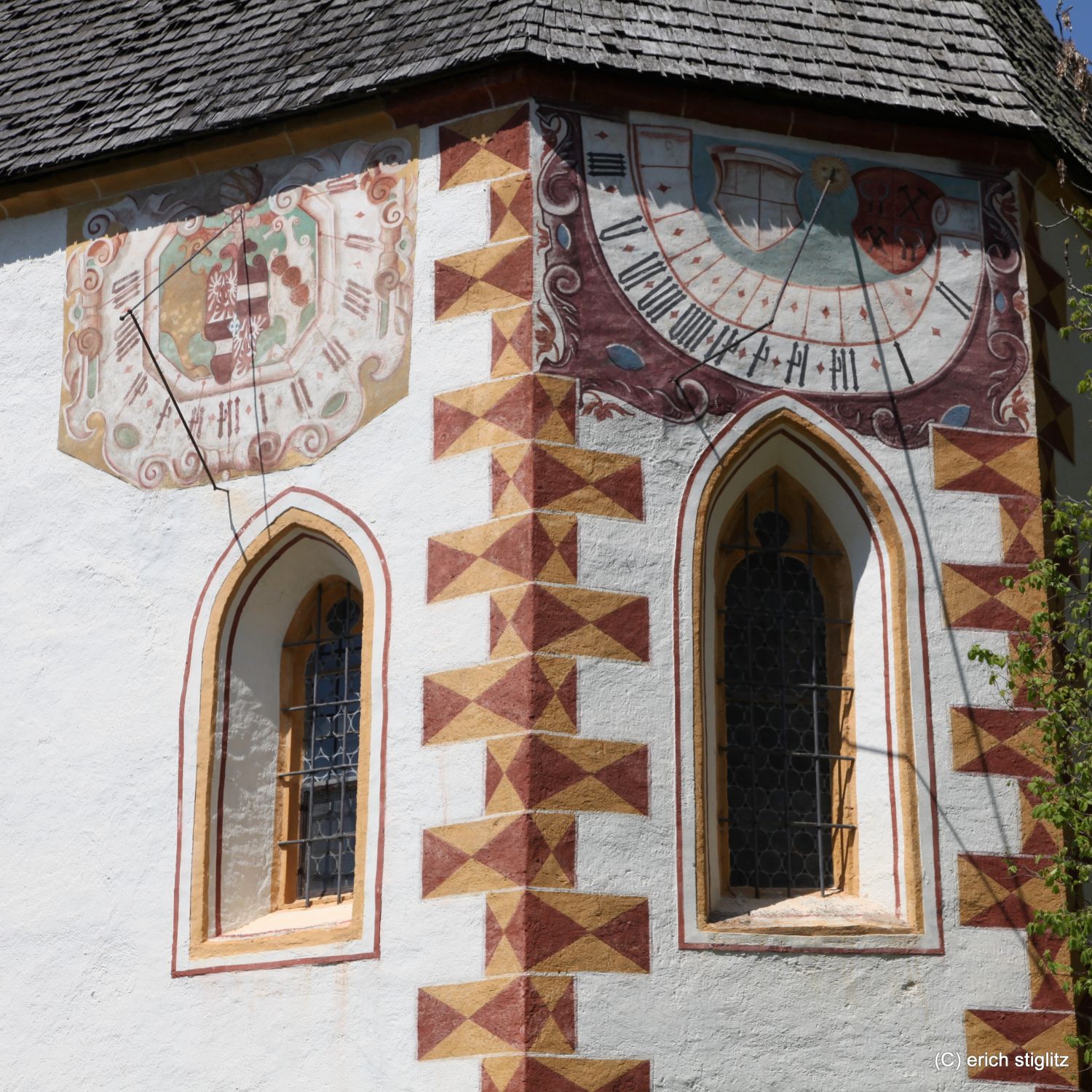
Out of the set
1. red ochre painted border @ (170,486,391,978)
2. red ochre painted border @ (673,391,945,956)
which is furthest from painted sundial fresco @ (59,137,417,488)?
red ochre painted border @ (673,391,945,956)

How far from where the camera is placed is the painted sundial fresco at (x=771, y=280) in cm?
1334

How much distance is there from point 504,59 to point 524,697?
149 inches

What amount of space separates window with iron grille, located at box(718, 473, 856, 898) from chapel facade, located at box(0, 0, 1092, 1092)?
0.03 m

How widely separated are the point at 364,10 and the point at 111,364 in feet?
8.94

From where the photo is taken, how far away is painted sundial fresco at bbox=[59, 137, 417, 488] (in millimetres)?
13680

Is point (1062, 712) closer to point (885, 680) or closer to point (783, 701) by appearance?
point (885, 680)

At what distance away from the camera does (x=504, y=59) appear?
13523mm

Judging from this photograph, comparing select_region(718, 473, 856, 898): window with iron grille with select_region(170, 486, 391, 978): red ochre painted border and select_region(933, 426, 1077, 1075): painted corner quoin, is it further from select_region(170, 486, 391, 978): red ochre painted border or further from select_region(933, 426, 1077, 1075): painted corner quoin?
select_region(170, 486, 391, 978): red ochre painted border

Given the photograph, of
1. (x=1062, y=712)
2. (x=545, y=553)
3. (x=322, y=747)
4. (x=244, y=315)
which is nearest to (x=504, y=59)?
(x=244, y=315)

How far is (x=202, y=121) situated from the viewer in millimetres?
14320

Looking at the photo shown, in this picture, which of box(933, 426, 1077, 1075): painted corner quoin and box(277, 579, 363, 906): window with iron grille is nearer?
box(933, 426, 1077, 1075): painted corner quoin

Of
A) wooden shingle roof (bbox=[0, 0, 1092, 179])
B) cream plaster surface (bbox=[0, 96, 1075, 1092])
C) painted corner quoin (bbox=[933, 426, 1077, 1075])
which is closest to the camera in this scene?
cream plaster surface (bbox=[0, 96, 1075, 1092])

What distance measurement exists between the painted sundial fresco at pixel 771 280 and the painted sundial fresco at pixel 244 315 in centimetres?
105

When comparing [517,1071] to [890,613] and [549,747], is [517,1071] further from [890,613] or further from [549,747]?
[890,613]
